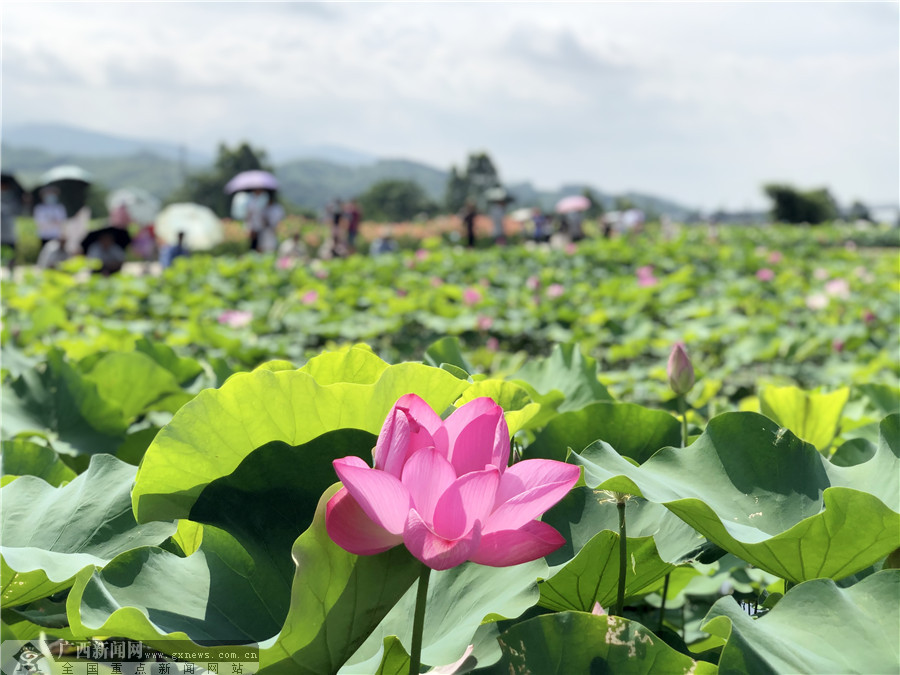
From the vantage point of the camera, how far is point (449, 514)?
44cm

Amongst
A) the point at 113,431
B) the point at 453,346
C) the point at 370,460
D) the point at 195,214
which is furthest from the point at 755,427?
the point at 195,214

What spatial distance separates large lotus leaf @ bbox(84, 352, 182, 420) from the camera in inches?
45.3

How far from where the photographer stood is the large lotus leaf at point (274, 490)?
1.84ft

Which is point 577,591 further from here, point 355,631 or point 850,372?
point 850,372

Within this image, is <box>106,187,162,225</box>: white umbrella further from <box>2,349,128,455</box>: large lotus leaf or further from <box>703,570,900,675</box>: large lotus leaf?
<box>703,570,900,675</box>: large lotus leaf

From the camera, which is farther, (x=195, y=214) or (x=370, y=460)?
(x=195, y=214)

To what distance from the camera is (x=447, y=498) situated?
44 cm

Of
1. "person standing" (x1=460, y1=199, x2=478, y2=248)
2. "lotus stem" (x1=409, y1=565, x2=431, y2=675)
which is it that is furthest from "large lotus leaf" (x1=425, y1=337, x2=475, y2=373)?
"person standing" (x1=460, y1=199, x2=478, y2=248)

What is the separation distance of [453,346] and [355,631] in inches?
22.0

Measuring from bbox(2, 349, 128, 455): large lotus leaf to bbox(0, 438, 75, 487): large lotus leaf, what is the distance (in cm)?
24

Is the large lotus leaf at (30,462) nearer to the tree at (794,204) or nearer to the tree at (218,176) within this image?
the tree at (794,204)

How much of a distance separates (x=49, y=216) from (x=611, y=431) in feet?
31.5

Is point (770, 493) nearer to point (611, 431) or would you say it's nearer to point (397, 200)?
point (611, 431)

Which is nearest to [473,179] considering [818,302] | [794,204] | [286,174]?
[794,204]
